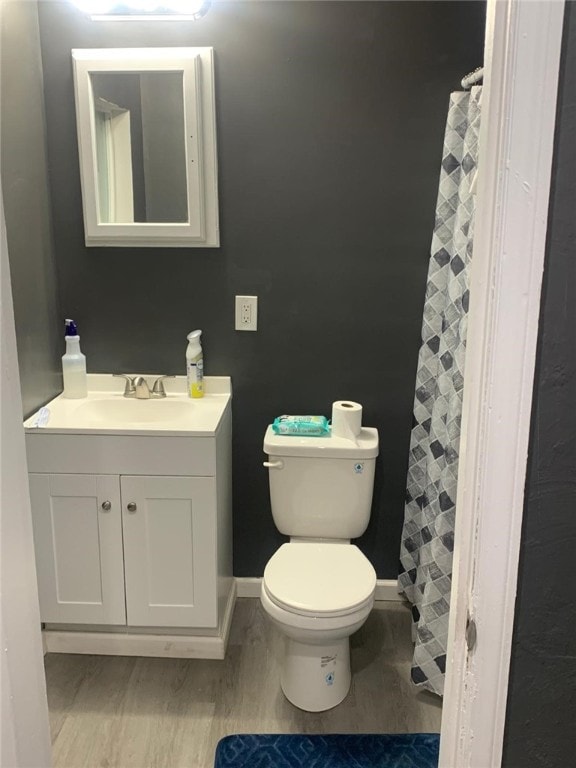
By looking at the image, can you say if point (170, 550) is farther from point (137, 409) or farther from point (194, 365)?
point (194, 365)

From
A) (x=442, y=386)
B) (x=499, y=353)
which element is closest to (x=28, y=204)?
(x=442, y=386)

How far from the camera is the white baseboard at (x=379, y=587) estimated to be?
2.58m

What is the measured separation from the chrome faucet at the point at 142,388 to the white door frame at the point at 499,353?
166cm

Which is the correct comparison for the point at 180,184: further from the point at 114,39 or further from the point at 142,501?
the point at 142,501

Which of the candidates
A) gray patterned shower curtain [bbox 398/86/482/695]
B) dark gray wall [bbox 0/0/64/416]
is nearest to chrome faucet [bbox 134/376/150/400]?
dark gray wall [bbox 0/0/64/416]

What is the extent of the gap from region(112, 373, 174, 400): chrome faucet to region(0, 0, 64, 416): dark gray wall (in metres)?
0.26

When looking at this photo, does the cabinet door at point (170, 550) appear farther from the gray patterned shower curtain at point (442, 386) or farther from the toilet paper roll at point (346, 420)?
the gray patterned shower curtain at point (442, 386)

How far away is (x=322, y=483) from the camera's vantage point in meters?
2.22

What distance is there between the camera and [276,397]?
2420 millimetres

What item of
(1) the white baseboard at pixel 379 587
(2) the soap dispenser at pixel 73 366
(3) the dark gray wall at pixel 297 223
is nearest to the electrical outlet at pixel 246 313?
(3) the dark gray wall at pixel 297 223

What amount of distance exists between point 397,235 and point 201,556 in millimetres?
1288

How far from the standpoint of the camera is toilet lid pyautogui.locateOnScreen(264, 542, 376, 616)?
184 cm

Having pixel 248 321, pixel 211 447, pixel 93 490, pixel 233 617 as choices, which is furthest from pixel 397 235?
pixel 233 617

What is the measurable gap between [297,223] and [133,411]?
893mm
